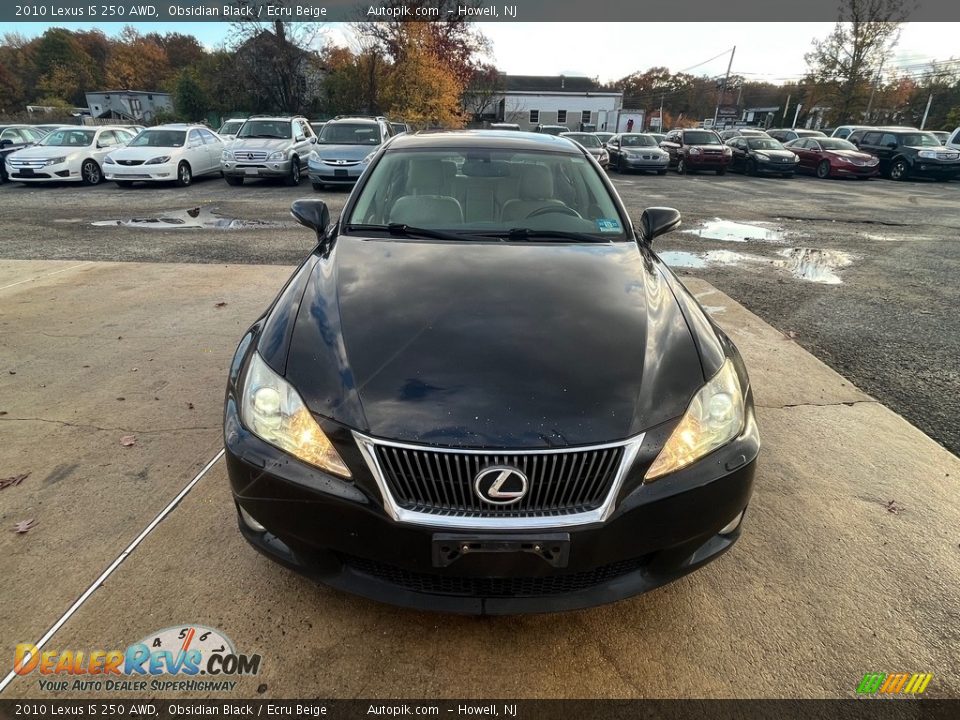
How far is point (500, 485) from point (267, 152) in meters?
14.6

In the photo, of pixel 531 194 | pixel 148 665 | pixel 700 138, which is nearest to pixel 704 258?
pixel 531 194

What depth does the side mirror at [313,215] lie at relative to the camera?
10.2 ft

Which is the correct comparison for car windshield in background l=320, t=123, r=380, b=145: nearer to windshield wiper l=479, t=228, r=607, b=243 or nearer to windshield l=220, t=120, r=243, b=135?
windshield l=220, t=120, r=243, b=135

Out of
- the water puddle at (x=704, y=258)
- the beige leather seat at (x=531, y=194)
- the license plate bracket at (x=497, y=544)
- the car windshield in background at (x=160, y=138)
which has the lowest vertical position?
the water puddle at (x=704, y=258)

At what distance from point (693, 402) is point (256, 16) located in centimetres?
3454

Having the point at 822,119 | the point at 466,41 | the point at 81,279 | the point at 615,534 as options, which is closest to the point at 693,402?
the point at 615,534

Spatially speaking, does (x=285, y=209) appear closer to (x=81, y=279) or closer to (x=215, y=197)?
(x=215, y=197)

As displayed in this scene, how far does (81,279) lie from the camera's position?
5.90 metres

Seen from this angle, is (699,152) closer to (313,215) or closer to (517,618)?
(313,215)

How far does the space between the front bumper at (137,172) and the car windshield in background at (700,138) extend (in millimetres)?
17786

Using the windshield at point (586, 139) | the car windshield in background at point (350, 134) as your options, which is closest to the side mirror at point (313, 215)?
the car windshield in background at point (350, 134)

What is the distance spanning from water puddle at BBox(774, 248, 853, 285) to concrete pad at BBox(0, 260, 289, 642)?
20.5 feet

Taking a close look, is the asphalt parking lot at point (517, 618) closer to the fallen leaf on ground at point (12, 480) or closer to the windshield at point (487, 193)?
the fallen leaf on ground at point (12, 480)

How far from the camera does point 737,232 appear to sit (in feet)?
31.1
